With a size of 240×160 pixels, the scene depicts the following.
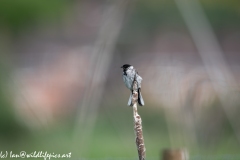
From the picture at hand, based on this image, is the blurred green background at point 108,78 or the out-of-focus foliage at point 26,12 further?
the out-of-focus foliage at point 26,12

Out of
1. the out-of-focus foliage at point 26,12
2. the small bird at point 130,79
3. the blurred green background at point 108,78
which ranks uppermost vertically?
the out-of-focus foliage at point 26,12

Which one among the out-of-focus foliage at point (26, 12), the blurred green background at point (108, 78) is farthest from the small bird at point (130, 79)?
the out-of-focus foliage at point (26, 12)

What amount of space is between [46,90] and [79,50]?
1.93 ft

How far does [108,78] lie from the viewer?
571cm

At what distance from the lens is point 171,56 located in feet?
19.3

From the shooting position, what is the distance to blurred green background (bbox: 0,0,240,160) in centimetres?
457

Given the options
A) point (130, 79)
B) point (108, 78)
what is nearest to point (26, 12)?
point (108, 78)

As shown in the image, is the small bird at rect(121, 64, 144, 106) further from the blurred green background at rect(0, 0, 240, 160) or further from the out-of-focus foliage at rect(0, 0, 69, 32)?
the out-of-focus foliage at rect(0, 0, 69, 32)

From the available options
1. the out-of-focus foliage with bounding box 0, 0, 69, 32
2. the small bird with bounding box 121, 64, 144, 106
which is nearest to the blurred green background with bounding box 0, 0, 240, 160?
the out-of-focus foliage with bounding box 0, 0, 69, 32

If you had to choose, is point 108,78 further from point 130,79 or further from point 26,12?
point 130,79

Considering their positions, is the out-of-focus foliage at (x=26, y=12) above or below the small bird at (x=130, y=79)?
above

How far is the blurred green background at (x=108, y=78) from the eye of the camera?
4.57 metres

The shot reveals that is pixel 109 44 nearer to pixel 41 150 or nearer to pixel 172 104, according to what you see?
pixel 172 104

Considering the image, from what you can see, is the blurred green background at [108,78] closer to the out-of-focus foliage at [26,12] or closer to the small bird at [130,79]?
the out-of-focus foliage at [26,12]
